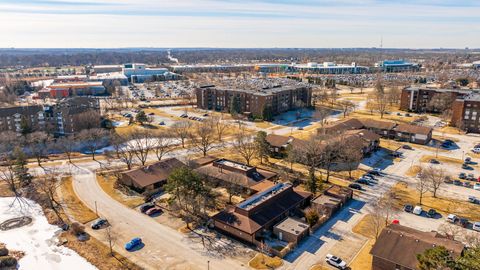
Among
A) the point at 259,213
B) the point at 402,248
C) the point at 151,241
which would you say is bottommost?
the point at 151,241

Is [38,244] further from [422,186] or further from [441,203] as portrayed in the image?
[441,203]

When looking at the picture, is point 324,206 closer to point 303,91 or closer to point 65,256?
point 65,256

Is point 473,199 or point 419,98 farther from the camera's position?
point 419,98

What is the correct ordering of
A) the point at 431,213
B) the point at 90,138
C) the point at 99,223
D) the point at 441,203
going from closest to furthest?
the point at 99,223 < the point at 431,213 < the point at 441,203 < the point at 90,138

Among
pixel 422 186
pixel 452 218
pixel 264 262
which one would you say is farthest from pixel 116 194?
pixel 452 218

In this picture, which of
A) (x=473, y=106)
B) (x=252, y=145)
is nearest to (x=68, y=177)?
(x=252, y=145)
